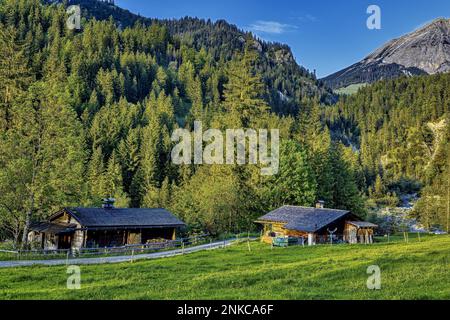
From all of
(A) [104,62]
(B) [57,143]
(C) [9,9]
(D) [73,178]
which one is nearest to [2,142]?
(B) [57,143]

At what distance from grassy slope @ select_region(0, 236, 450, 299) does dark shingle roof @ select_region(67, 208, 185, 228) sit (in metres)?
14.7

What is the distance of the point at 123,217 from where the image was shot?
44500 millimetres

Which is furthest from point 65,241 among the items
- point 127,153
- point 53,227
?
point 127,153

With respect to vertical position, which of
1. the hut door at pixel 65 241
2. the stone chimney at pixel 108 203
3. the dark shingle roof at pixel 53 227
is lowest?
the hut door at pixel 65 241

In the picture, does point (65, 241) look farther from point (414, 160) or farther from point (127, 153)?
point (414, 160)

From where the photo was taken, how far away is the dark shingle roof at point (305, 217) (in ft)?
144

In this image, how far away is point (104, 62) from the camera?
501 feet

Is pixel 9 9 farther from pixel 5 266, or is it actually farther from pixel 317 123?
pixel 5 266

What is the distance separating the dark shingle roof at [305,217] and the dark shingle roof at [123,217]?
12021 millimetres

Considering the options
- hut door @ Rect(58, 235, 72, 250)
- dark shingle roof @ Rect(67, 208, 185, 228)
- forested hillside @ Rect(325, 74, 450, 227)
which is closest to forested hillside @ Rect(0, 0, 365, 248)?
dark shingle roof @ Rect(67, 208, 185, 228)

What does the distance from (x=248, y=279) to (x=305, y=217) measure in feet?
89.1

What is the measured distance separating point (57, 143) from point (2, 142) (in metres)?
5.86

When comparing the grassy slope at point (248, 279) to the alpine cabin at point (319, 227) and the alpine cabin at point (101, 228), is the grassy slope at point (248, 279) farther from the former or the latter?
the alpine cabin at point (101, 228)

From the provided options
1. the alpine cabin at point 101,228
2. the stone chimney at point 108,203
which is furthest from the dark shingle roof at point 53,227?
the stone chimney at point 108,203
